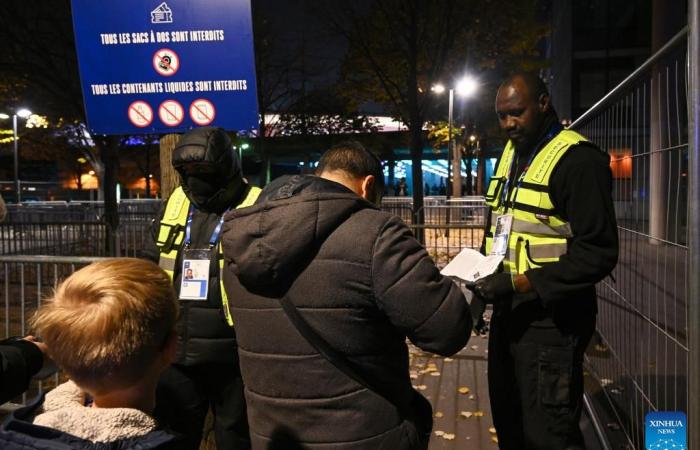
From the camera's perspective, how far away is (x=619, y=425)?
400cm

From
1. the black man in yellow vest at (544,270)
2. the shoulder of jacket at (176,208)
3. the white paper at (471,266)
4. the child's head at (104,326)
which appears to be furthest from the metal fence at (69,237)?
the child's head at (104,326)

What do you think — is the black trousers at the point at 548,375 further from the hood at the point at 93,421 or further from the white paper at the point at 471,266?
the hood at the point at 93,421

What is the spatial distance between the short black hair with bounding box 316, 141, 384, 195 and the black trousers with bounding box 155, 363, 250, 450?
4.47ft

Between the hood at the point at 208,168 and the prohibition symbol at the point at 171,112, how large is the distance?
0.84 metres

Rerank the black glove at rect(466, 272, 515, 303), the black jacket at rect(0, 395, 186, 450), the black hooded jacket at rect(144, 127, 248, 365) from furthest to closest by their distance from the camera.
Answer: the black hooded jacket at rect(144, 127, 248, 365) → the black glove at rect(466, 272, 515, 303) → the black jacket at rect(0, 395, 186, 450)

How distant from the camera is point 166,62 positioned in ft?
12.3

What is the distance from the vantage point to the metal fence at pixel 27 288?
157 inches

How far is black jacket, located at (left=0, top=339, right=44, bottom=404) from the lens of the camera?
6.11 feet

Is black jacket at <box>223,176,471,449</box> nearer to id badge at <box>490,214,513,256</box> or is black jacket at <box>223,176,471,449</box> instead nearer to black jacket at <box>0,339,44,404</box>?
black jacket at <box>0,339,44,404</box>

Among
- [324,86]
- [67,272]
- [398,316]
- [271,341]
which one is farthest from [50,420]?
[324,86]

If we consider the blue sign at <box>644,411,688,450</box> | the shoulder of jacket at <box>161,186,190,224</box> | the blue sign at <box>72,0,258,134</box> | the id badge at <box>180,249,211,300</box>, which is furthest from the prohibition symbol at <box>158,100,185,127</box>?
the blue sign at <box>644,411,688,450</box>

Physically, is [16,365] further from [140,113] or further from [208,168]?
[140,113]

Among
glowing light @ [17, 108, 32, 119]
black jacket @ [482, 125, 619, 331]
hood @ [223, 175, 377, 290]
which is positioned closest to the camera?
hood @ [223, 175, 377, 290]

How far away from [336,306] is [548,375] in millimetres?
1287
